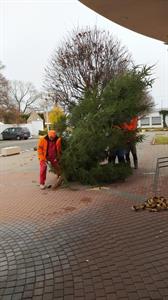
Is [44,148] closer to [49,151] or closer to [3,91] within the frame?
[49,151]

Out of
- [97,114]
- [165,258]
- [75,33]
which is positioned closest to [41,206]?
[97,114]

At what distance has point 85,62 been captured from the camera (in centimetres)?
2358

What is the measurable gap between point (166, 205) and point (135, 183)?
3.05 meters

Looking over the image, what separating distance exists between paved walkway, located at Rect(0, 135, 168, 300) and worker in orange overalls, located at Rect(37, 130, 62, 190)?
1304 mm

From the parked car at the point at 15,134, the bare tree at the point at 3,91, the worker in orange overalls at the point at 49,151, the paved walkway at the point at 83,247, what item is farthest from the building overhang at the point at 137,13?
the bare tree at the point at 3,91

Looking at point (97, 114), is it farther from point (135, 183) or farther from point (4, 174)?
point (4, 174)

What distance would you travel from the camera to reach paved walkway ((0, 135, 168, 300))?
4332 millimetres

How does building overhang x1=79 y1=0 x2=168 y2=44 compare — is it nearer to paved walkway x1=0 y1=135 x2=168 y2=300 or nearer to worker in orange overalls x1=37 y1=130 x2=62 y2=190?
worker in orange overalls x1=37 y1=130 x2=62 y2=190

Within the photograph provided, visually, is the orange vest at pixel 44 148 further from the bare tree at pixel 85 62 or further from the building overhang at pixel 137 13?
the bare tree at pixel 85 62

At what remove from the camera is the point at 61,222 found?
→ 282 inches

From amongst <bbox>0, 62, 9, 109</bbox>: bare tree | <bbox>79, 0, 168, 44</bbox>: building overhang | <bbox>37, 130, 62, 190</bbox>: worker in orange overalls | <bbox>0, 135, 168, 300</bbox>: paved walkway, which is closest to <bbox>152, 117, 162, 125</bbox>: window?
<bbox>0, 62, 9, 109</bbox>: bare tree

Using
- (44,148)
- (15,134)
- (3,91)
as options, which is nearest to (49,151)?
(44,148)

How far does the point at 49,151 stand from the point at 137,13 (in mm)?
4176

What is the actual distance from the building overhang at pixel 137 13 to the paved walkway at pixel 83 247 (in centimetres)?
422
